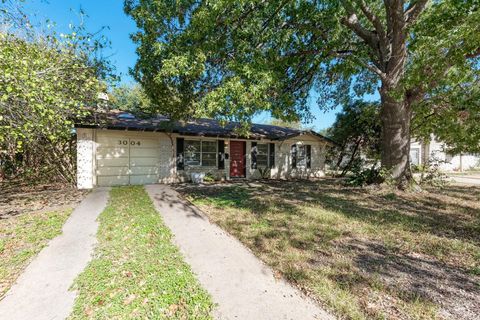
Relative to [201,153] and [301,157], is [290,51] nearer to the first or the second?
[201,153]

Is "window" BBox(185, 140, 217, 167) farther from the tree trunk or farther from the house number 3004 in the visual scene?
the tree trunk

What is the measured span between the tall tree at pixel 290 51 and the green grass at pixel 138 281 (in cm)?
384

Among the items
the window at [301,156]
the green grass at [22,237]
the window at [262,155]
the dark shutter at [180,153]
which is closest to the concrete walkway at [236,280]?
the green grass at [22,237]

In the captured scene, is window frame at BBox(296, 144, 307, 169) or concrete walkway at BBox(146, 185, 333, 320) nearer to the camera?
concrete walkway at BBox(146, 185, 333, 320)

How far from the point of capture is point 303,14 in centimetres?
833

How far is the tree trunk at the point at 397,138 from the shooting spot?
8852 millimetres

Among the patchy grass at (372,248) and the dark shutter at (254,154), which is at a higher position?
the dark shutter at (254,154)

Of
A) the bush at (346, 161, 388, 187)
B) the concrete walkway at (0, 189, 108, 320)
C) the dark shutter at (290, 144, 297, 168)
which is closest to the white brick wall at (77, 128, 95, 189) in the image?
the concrete walkway at (0, 189, 108, 320)

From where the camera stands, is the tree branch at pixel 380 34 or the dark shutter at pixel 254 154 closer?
the tree branch at pixel 380 34

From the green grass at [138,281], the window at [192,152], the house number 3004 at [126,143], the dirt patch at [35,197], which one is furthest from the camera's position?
the window at [192,152]

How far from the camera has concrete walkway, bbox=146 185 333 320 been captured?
8.30ft

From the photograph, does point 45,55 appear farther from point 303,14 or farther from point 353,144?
point 353,144

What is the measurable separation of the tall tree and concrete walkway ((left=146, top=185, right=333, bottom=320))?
3.63m

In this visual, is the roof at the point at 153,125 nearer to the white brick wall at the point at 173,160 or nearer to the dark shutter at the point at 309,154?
the white brick wall at the point at 173,160
